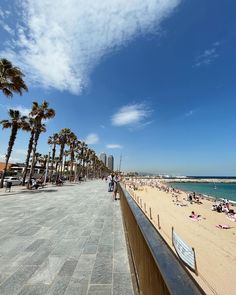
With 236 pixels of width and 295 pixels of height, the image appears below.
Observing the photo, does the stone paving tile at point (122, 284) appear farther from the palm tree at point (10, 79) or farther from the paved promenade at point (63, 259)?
the palm tree at point (10, 79)

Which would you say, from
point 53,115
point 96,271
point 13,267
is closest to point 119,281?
point 96,271

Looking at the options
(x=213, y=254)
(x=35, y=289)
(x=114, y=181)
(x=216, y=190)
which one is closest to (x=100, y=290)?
(x=35, y=289)

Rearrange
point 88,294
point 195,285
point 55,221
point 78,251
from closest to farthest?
point 195,285 < point 88,294 < point 78,251 < point 55,221

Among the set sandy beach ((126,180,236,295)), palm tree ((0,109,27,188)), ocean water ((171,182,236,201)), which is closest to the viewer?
sandy beach ((126,180,236,295))

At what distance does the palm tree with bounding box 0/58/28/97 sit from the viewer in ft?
52.4

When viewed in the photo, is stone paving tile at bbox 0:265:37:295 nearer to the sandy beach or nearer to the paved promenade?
the paved promenade

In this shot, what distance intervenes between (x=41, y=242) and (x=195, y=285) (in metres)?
5.00

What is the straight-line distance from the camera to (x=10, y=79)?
1645cm

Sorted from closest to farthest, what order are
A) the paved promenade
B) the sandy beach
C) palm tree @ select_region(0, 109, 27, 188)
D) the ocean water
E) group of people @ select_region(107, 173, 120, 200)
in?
the paved promenade, the sandy beach, group of people @ select_region(107, 173, 120, 200), palm tree @ select_region(0, 109, 27, 188), the ocean water

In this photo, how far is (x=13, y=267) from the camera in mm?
3883

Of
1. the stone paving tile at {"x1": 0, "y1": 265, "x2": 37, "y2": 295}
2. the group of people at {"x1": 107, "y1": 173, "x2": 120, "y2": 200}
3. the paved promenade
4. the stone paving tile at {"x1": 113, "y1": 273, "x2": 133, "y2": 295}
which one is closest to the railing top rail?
the stone paving tile at {"x1": 113, "y1": 273, "x2": 133, "y2": 295}

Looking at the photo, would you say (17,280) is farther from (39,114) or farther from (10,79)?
(39,114)

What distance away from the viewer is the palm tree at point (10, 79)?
15961 millimetres

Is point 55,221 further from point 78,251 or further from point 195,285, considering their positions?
point 195,285
